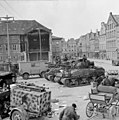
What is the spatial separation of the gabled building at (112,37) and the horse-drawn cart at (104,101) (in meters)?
56.6

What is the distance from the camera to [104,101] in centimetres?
930

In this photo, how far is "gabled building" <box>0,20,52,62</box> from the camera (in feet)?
168

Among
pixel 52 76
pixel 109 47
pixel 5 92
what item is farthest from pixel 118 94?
pixel 109 47

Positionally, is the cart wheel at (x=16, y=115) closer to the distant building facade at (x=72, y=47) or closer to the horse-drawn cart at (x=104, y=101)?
the horse-drawn cart at (x=104, y=101)

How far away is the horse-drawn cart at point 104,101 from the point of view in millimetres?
9266

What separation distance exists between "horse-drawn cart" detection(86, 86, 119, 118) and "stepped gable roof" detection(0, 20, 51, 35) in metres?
42.1

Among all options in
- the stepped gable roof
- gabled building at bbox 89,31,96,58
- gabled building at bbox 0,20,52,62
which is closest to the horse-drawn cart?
gabled building at bbox 0,20,52,62

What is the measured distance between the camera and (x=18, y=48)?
174 ft

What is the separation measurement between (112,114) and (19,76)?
1995 cm

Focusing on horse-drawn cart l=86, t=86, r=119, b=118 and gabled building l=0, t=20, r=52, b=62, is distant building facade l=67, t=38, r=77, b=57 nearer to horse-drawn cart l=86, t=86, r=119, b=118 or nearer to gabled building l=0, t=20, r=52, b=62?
gabled building l=0, t=20, r=52, b=62

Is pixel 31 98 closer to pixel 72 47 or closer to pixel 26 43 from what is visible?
pixel 26 43

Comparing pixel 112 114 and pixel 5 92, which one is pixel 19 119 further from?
pixel 112 114

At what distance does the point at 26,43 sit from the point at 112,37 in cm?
3001

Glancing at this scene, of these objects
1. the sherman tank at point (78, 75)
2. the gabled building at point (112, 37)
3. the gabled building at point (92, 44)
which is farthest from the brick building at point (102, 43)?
the sherman tank at point (78, 75)
